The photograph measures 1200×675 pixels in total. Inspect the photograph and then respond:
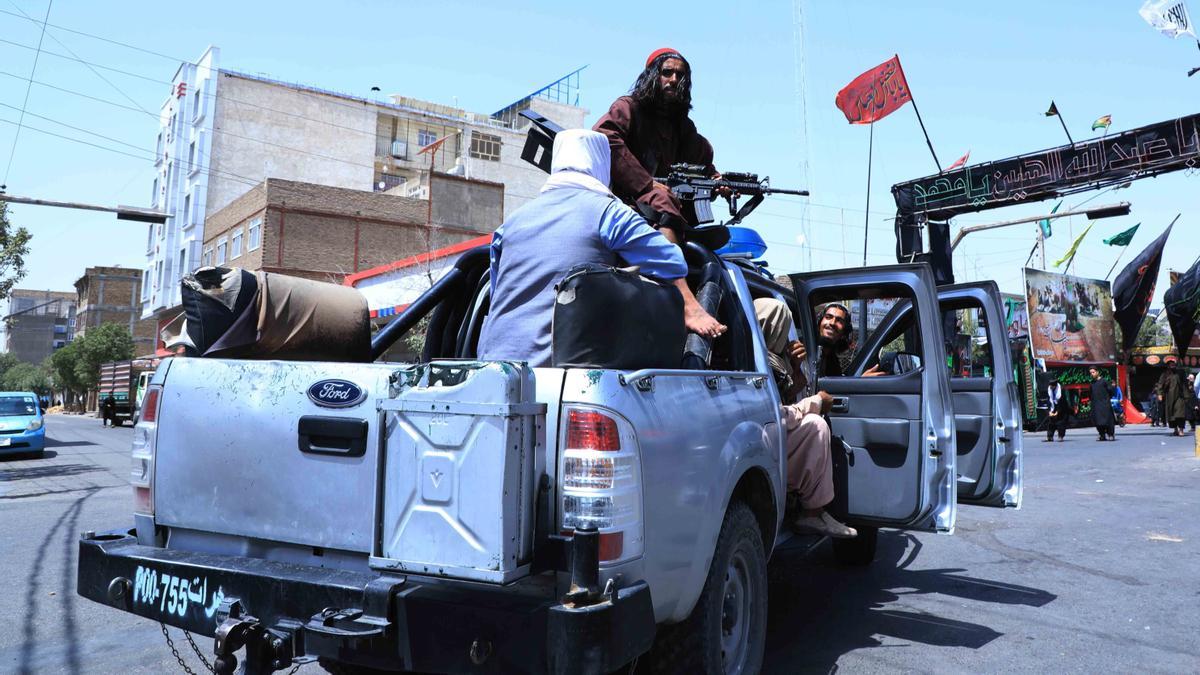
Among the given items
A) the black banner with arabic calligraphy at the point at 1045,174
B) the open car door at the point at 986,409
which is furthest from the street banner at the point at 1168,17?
the open car door at the point at 986,409

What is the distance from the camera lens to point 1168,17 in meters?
13.8

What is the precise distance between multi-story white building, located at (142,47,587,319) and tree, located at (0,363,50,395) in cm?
4939

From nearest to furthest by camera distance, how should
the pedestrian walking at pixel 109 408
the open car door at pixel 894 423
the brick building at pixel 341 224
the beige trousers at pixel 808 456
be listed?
the beige trousers at pixel 808 456
the open car door at pixel 894 423
the pedestrian walking at pixel 109 408
the brick building at pixel 341 224

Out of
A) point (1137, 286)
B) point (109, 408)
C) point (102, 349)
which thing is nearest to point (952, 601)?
point (1137, 286)

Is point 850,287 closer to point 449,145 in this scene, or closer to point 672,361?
point 672,361

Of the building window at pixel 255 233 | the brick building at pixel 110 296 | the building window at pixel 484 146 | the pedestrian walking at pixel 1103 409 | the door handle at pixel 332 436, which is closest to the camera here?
the door handle at pixel 332 436

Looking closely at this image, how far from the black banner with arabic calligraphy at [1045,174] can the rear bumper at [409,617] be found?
12.6 m

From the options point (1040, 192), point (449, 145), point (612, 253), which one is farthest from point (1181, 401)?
point (449, 145)

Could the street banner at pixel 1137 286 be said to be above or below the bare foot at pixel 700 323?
above

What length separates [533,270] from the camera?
11.0 ft

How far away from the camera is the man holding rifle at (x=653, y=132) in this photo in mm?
4355

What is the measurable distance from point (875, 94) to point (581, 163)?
14731mm

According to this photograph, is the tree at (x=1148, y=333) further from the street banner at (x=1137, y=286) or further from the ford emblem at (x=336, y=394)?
the ford emblem at (x=336, y=394)

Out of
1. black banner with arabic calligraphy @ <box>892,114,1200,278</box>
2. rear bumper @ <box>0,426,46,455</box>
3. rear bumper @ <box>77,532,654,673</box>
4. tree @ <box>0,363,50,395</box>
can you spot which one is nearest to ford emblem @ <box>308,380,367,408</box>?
rear bumper @ <box>77,532,654,673</box>
